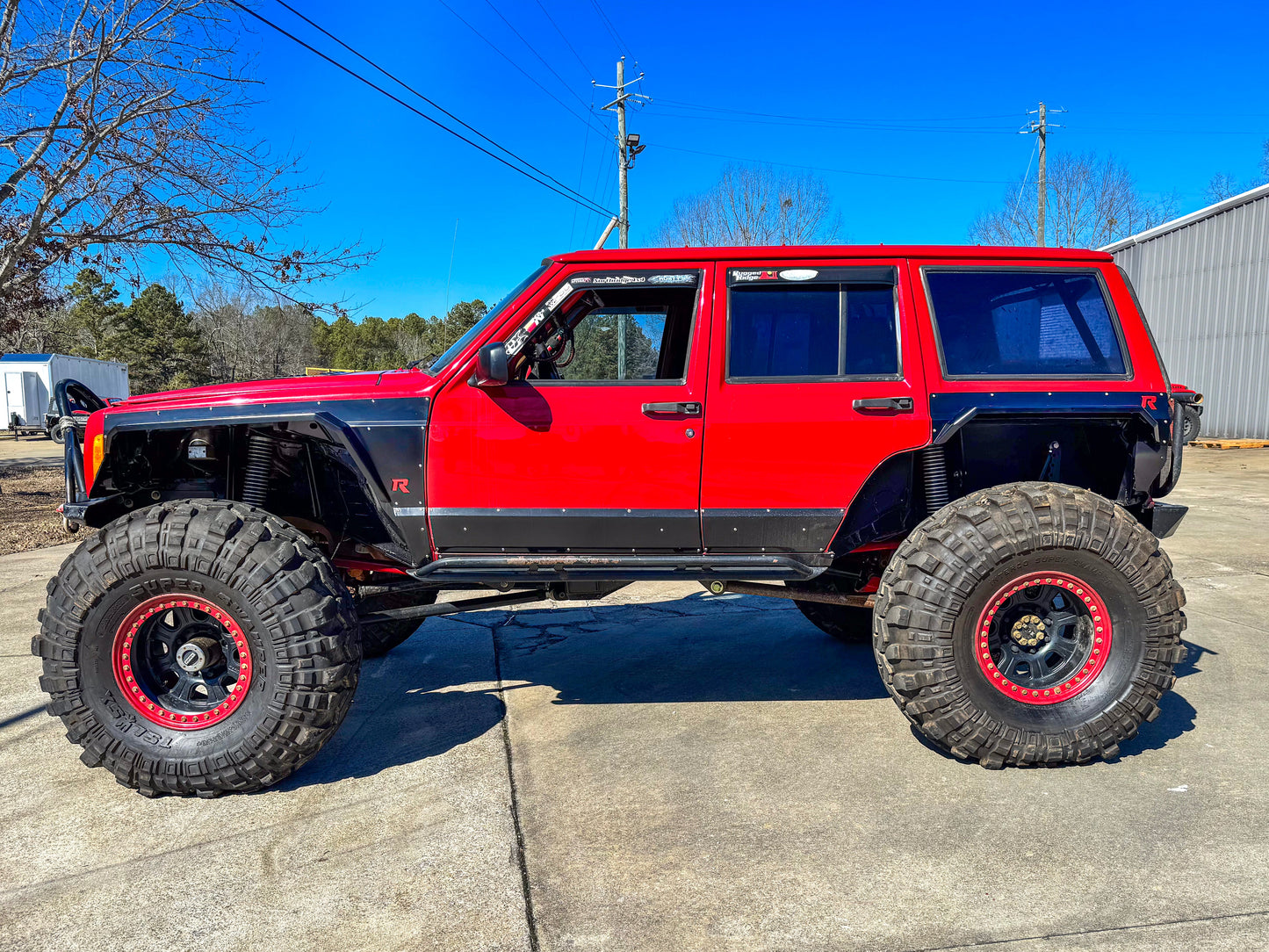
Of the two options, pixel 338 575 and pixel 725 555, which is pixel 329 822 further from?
pixel 725 555

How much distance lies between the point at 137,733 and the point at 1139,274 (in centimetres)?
2520

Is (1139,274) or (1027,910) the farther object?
(1139,274)

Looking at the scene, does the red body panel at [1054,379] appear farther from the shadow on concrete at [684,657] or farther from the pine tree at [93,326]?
the pine tree at [93,326]

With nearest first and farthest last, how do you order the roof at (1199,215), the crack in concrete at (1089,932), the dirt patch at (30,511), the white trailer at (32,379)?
the crack in concrete at (1089,932) → the dirt patch at (30,511) → the roof at (1199,215) → the white trailer at (32,379)

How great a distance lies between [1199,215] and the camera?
19828mm

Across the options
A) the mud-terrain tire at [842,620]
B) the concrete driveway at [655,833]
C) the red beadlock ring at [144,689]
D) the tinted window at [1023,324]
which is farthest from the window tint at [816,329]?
the red beadlock ring at [144,689]

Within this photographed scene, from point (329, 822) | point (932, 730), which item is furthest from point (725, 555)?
point (329, 822)

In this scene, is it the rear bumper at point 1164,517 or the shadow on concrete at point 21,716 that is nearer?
the rear bumper at point 1164,517

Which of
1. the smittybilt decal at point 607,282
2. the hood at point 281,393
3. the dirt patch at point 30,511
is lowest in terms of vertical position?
the dirt patch at point 30,511

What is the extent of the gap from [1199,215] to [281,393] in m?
22.7

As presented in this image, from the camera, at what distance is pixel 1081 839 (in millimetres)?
2818

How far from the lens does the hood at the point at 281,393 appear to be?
A: 3.47 m

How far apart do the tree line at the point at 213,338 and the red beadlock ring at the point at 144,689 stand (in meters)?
30.7

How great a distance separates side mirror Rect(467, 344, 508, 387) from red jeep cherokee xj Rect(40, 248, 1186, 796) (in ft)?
0.05
